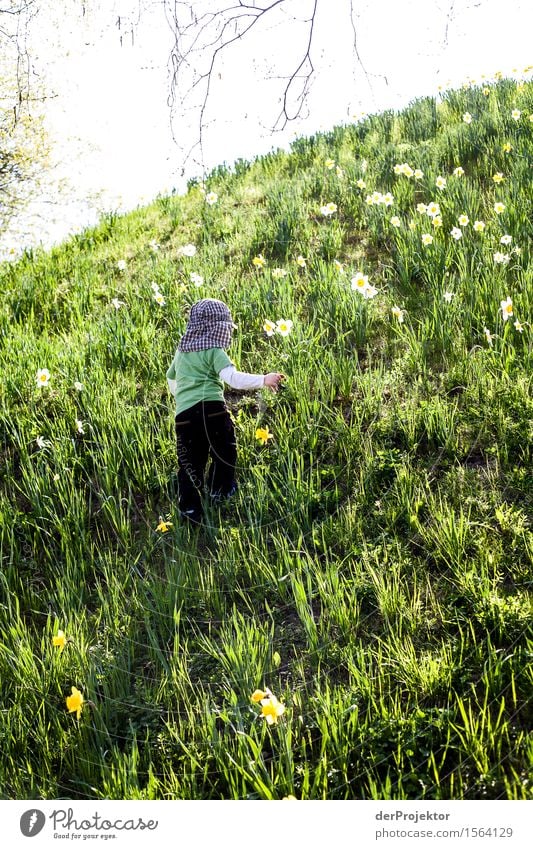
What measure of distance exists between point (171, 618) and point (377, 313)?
239cm

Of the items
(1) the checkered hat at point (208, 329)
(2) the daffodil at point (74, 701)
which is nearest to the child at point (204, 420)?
(1) the checkered hat at point (208, 329)

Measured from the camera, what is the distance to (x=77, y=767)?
8.21 ft

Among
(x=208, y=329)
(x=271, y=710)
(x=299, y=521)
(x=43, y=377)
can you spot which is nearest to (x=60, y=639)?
(x=271, y=710)

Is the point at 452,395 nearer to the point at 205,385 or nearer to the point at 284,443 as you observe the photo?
the point at 284,443

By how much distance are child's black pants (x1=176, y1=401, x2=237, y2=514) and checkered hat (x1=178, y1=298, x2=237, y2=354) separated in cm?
30

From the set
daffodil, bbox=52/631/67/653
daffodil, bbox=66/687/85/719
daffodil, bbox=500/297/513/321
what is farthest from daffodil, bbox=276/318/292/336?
daffodil, bbox=66/687/85/719

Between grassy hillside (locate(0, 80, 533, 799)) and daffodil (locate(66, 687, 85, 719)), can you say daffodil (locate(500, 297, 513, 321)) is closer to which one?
grassy hillside (locate(0, 80, 533, 799))

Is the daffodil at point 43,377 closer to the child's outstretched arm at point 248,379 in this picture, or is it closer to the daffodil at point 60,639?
the child's outstretched arm at point 248,379

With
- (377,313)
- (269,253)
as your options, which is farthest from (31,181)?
(377,313)

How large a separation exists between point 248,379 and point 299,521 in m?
0.72

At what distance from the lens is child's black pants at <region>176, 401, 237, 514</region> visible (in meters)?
3.68

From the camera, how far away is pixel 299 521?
10.8ft

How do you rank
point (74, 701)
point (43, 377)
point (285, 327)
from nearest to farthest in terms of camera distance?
1. point (74, 701)
2. point (285, 327)
3. point (43, 377)

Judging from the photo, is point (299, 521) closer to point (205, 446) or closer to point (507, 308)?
point (205, 446)
